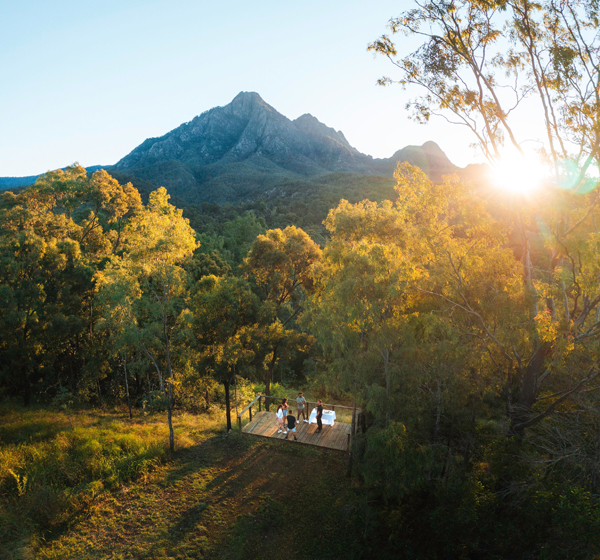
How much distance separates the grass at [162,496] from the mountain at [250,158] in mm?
65290

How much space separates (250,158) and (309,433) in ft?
444

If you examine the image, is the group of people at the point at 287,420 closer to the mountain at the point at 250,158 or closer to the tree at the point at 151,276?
the tree at the point at 151,276

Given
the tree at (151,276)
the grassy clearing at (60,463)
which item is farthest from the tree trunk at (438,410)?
the grassy clearing at (60,463)

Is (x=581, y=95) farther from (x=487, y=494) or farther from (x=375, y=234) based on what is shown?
(x=487, y=494)

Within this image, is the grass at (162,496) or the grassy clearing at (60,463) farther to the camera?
the grassy clearing at (60,463)

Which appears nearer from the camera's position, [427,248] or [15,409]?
[427,248]

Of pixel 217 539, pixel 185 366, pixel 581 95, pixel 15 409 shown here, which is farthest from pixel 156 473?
pixel 581 95

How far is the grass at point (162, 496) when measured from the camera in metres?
8.40

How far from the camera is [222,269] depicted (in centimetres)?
2789

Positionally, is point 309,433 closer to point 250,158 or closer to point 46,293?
point 46,293

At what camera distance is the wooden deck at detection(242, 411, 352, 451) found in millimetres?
12211

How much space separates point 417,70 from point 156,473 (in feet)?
51.3

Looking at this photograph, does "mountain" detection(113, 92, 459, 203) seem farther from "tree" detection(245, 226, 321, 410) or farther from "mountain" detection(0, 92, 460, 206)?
"tree" detection(245, 226, 321, 410)

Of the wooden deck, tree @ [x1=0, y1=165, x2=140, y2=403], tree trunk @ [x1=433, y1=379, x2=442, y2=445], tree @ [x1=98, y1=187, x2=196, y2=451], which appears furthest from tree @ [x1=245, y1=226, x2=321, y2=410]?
tree @ [x1=0, y1=165, x2=140, y2=403]
